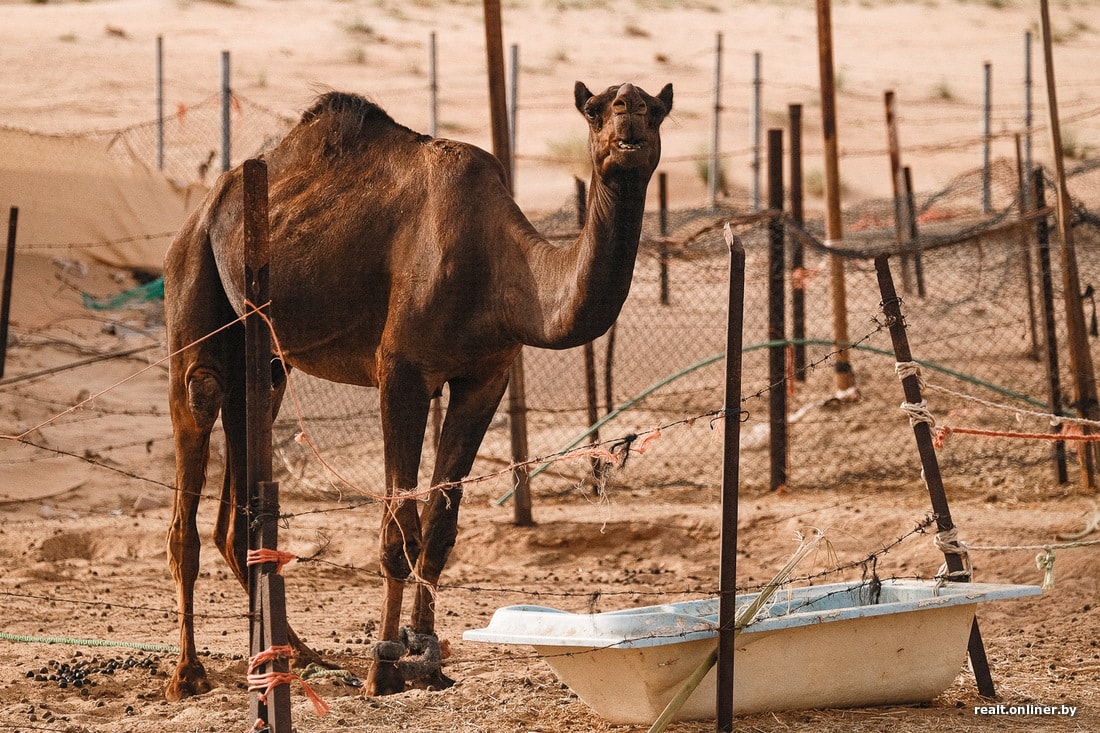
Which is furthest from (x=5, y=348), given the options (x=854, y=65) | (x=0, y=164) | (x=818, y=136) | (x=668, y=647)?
(x=854, y=65)

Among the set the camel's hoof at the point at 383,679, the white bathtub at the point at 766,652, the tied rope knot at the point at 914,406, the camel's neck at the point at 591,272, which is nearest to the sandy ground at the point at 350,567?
the white bathtub at the point at 766,652

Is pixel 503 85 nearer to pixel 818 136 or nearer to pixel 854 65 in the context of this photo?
pixel 818 136

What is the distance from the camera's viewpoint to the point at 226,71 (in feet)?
47.3

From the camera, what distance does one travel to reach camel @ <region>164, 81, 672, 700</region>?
582cm

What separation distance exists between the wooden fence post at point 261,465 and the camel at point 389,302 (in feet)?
3.24

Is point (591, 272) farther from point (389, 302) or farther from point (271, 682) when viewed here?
point (271, 682)

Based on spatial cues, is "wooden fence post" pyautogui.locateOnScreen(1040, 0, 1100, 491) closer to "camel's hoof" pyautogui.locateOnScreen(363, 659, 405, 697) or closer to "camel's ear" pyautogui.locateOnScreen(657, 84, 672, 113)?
"camel's ear" pyautogui.locateOnScreen(657, 84, 672, 113)

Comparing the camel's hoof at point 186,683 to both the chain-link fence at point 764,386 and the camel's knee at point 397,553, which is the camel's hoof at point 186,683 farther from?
the chain-link fence at point 764,386

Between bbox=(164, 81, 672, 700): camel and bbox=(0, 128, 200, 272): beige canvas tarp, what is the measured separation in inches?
339

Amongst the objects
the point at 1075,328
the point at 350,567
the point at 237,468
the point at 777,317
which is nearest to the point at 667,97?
the point at 237,468

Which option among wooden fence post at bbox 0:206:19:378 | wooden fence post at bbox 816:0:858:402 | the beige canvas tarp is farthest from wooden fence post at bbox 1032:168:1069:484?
the beige canvas tarp

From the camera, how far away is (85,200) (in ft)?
50.9

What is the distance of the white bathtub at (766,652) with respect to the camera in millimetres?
4922

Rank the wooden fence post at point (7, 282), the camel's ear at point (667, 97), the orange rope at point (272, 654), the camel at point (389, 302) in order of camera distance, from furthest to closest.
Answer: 1. the wooden fence post at point (7, 282)
2. the camel at point (389, 302)
3. the camel's ear at point (667, 97)
4. the orange rope at point (272, 654)
